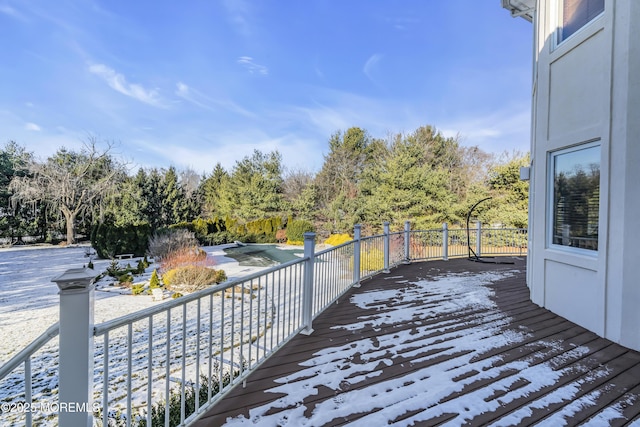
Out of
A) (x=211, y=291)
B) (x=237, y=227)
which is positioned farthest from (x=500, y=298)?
(x=237, y=227)

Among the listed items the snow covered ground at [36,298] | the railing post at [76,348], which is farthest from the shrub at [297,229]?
the railing post at [76,348]

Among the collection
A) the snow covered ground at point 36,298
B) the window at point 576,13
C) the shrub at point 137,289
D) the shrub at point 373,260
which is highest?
the window at point 576,13

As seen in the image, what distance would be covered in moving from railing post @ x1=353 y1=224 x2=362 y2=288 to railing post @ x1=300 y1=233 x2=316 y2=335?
6.83 ft

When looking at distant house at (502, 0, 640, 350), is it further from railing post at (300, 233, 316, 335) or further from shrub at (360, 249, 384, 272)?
railing post at (300, 233, 316, 335)

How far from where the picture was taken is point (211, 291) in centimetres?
188

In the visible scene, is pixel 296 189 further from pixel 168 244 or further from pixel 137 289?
pixel 137 289

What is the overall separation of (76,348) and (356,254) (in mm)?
4534

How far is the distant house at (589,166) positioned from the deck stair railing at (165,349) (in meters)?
2.86

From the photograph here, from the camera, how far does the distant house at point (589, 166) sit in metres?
3.10

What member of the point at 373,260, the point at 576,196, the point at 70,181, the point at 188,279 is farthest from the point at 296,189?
the point at 576,196

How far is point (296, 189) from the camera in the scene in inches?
935

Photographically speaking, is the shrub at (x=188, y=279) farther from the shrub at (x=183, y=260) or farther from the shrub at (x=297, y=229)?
the shrub at (x=297, y=229)

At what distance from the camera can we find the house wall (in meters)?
3.09

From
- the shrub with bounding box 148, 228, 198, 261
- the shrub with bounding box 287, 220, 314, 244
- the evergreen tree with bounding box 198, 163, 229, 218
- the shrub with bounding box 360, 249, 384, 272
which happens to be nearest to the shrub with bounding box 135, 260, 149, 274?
the shrub with bounding box 148, 228, 198, 261
